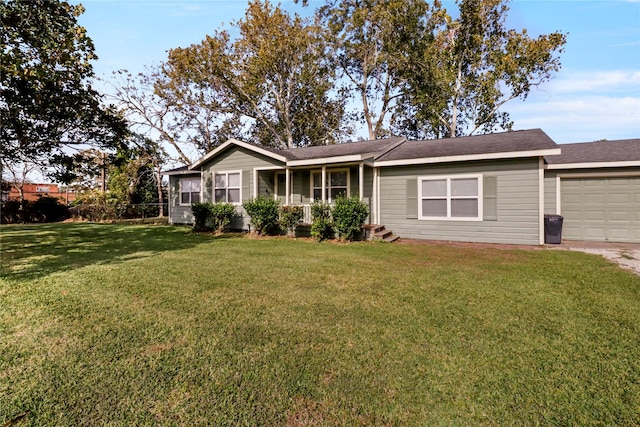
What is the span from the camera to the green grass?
73.2 inches

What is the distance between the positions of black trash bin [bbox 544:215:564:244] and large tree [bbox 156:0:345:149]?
51.9 feet

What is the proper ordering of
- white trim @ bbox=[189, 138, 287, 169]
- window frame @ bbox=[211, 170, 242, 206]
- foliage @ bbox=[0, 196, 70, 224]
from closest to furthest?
white trim @ bbox=[189, 138, 287, 169], window frame @ bbox=[211, 170, 242, 206], foliage @ bbox=[0, 196, 70, 224]

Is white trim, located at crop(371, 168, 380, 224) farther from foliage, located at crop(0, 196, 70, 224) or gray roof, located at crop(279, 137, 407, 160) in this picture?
foliage, located at crop(0, 196, 70, 224)

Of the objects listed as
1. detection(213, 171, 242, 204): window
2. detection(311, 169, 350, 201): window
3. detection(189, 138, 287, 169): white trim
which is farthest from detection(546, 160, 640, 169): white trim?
detection(213, 171, 242, 204): window

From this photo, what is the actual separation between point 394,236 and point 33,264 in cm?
877

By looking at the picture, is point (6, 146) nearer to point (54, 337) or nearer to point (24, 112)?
point (24, 112)

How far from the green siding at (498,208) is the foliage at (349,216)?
1.61 metres

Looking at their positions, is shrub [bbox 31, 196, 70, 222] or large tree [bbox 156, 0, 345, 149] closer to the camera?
shrub [bbox 31, 196, 70, 222]

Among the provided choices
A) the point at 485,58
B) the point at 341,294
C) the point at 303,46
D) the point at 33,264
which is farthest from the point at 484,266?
the point at 303,46

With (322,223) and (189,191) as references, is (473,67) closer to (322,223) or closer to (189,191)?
(322,223)

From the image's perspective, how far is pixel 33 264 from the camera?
18.7 feet

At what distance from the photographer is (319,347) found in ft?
8.50

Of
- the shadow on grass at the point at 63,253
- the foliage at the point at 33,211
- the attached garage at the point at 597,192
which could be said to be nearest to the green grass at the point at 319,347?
the shadow on grass at the point at 63,253

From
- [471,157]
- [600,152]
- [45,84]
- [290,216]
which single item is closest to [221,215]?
[290,216]
